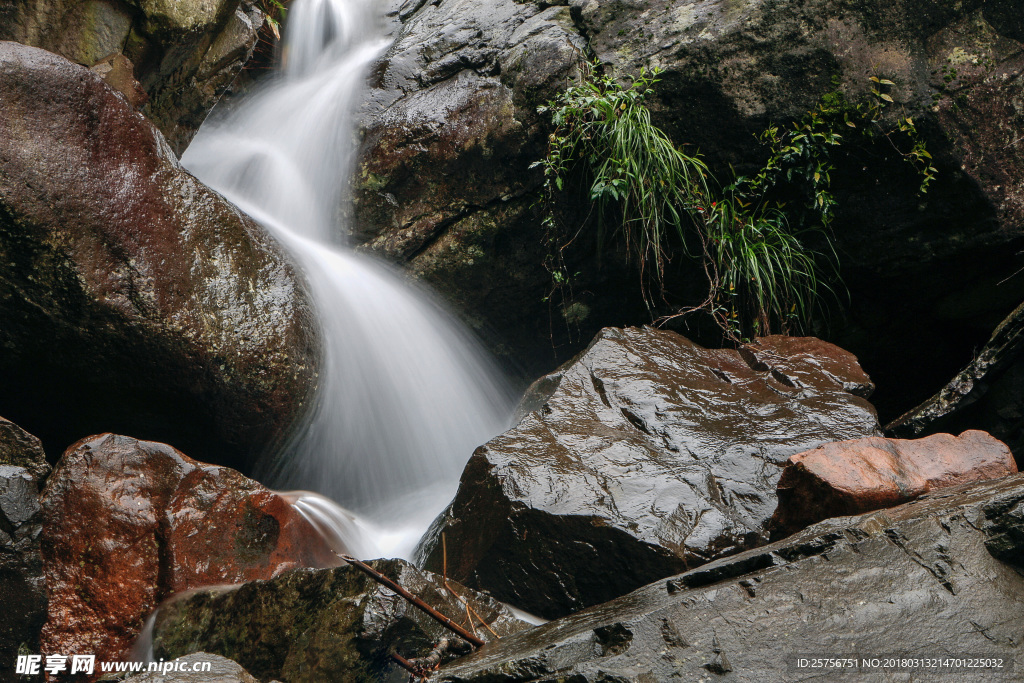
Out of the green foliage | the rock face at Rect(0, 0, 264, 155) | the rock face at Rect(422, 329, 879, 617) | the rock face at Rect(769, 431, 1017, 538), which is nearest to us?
the rock face at Rect(769, 431, 1017, 538)

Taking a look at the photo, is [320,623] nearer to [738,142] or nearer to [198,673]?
[198,673]

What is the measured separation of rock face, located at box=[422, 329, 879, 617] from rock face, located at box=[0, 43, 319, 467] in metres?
1.32

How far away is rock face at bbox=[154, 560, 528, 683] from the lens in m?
2.06

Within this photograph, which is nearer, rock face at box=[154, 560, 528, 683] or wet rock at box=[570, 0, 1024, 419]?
rock face at box=[154, 560, 528, 683]

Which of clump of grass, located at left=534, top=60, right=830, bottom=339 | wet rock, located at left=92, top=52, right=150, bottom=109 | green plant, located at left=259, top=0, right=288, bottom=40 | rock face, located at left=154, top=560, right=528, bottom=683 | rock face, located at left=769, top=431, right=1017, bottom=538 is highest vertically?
green plant, located at left=259, top=0, right=288, bottom=40

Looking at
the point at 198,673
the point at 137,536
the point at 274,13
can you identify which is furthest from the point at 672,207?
the point at 274,13

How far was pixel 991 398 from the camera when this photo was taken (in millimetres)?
3098

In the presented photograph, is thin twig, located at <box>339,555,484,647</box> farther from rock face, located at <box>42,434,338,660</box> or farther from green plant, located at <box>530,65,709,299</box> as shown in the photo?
green plant, located at <box>530,65,709,299</box>

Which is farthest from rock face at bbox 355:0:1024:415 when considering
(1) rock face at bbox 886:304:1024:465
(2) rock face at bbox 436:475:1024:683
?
(2) rock face at bbox 436:475:1024:683

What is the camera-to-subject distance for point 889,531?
5.49 ft

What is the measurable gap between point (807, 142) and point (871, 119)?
1.23ft

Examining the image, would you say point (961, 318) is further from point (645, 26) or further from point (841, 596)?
point (841, 596)

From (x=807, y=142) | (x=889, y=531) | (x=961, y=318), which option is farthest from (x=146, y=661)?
(x=961, y=318)

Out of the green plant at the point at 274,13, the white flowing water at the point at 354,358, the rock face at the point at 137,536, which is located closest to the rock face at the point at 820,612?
the rock face at the point at 137,536
